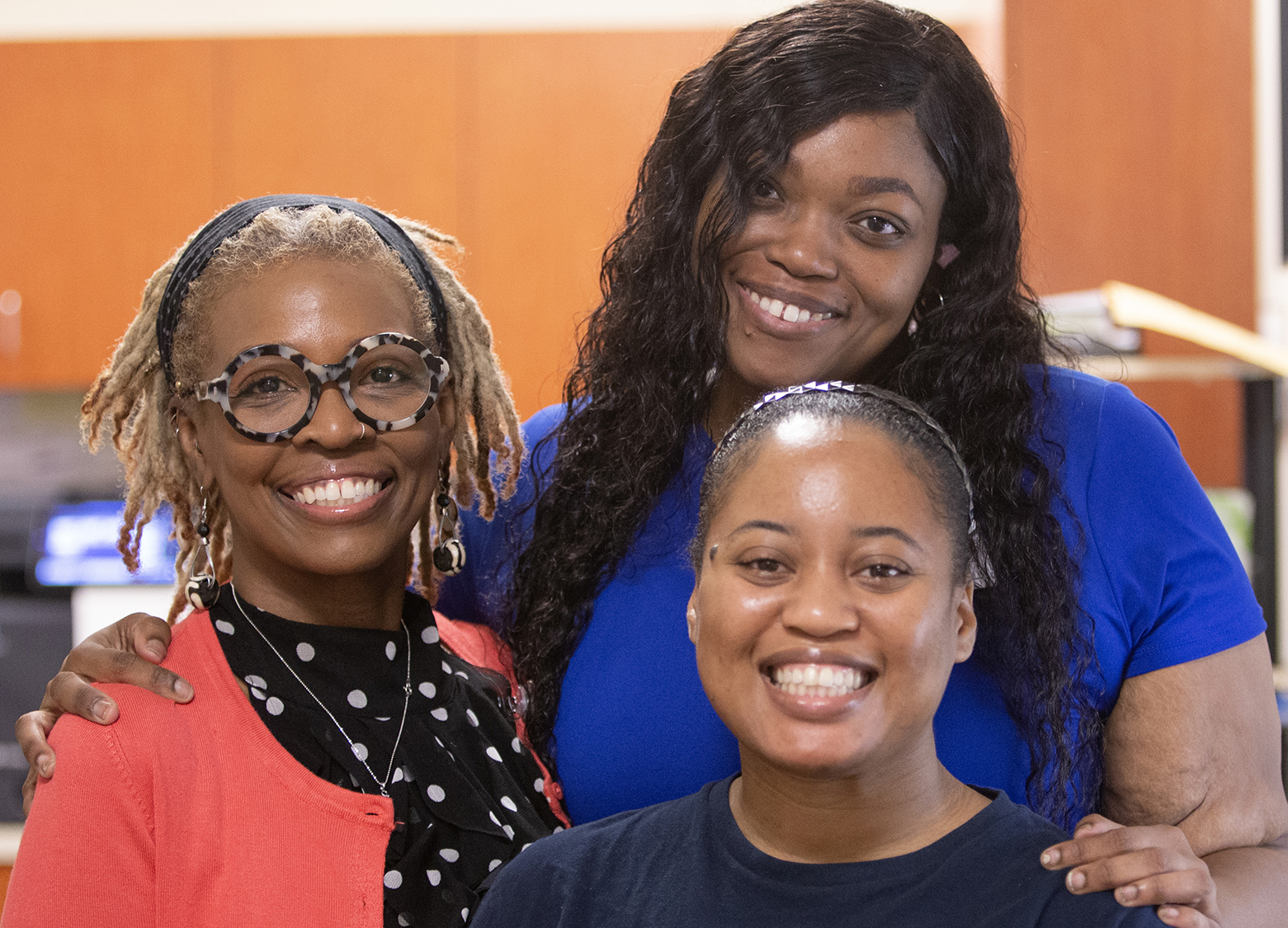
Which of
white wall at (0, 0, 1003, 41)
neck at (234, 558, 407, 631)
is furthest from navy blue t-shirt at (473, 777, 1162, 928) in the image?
white wall at (0, 0, 1003, 41)

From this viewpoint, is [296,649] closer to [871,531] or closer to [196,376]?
[196,376]

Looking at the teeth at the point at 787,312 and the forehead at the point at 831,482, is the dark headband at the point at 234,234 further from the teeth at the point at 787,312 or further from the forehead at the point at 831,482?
the forehead at the point at 831,482

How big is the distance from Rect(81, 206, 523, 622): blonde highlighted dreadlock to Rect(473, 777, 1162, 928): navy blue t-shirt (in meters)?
0.54

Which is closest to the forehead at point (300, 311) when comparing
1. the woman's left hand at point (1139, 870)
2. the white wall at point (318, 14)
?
the woman's left hand at point (1139, 870)

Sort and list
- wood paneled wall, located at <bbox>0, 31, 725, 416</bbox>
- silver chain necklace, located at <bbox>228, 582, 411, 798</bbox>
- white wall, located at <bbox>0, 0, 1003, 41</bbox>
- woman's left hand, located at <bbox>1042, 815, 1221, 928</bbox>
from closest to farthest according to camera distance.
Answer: woman's left hand, located at <bbox>1042, 815, 1221, 928</bbox> < silver chain necklace, located at <bbox>228, 582, 411, 798</bbox> < wood paneled wall, located at <bbox>0, 31, 725, 416</bbox> < white wall, located at <bbox>0, 0, 1003, 41</bbox>

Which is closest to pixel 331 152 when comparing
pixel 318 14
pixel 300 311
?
pixel 318 14

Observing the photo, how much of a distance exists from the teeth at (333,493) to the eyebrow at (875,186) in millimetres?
583

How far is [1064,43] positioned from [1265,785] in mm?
2359

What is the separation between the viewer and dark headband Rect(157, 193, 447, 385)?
4.44 ft

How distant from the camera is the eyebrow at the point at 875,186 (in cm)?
133

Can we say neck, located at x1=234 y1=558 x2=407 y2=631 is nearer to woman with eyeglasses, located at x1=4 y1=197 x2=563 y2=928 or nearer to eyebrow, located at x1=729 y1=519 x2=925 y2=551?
woman with eyeglasses, located at x1=4 y1=197 x2=563 y2=928

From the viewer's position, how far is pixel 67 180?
362 cm

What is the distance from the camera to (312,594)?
137 cm

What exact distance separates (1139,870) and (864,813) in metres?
0.21
